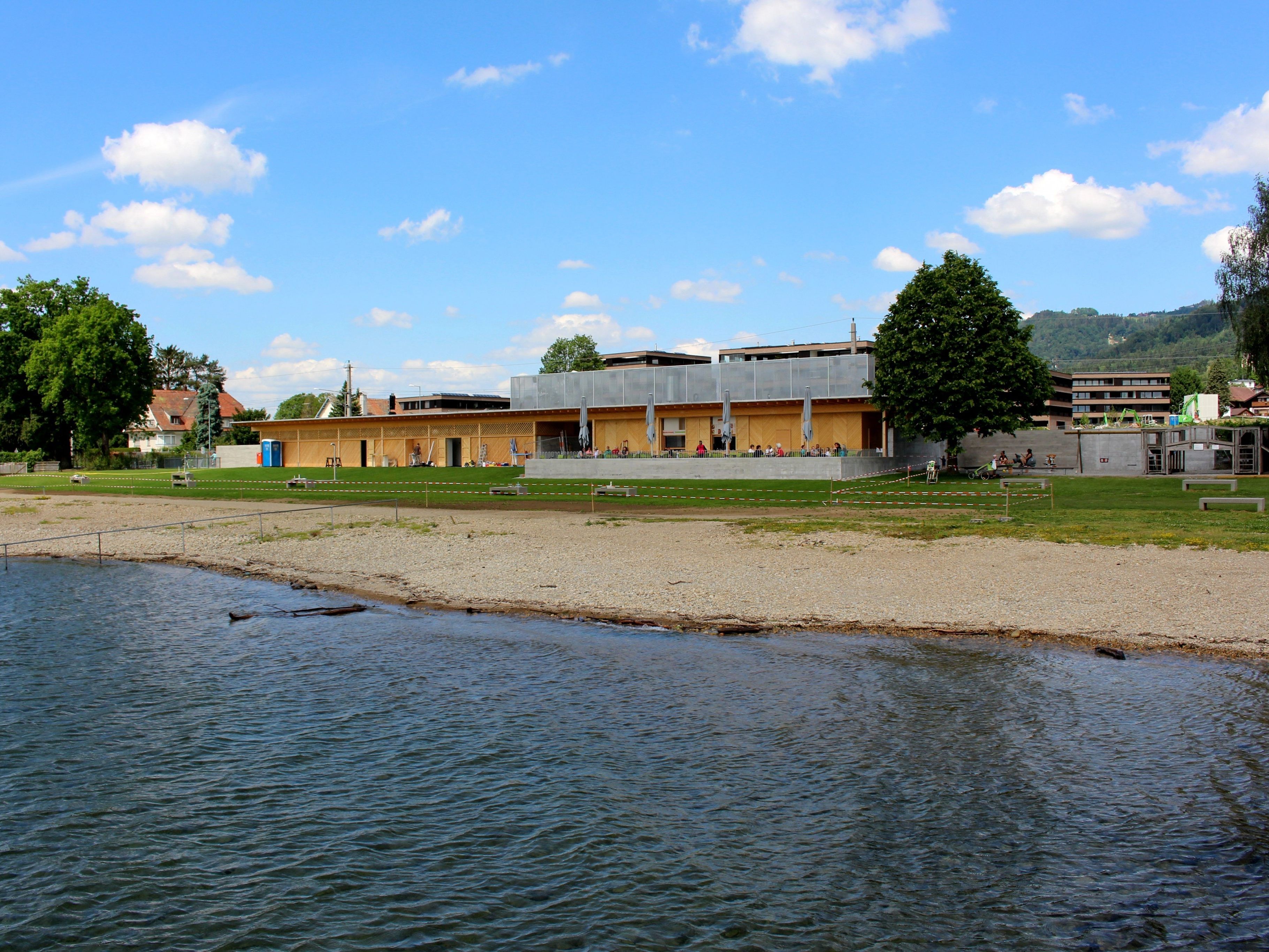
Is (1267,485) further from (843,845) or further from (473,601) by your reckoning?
(843,845)

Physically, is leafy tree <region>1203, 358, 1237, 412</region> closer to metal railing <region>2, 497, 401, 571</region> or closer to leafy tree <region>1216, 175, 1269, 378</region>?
leafy tree <region>1216, 175, 1269, 378</region>

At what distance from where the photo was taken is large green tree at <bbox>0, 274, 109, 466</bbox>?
79.1m

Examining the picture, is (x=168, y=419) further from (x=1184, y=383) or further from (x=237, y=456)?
(x=1184, y=383)

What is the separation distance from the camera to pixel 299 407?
14788cm

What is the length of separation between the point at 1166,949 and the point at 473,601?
14263 mm

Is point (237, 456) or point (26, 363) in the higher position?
point (26, 363)

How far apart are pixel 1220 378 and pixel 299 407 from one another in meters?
145

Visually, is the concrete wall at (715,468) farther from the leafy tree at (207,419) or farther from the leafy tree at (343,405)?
the leafy tree at (343,405)

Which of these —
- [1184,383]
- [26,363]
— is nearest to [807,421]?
[26,363]

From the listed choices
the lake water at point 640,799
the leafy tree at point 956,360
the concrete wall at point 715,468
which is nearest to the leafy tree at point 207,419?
the concrete wall at point 715,468

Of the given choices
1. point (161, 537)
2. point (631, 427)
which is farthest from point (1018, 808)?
point (631, 427)

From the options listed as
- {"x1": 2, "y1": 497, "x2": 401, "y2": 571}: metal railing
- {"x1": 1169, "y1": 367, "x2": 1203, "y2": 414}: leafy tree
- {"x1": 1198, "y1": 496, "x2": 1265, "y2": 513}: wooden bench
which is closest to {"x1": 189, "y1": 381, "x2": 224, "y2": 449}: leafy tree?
{"x1": 2, "y1": 497, "x2": 401, "y2": 571}: metal railing

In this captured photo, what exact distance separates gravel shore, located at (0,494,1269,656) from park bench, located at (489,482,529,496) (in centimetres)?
931

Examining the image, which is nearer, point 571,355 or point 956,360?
point 956,360
